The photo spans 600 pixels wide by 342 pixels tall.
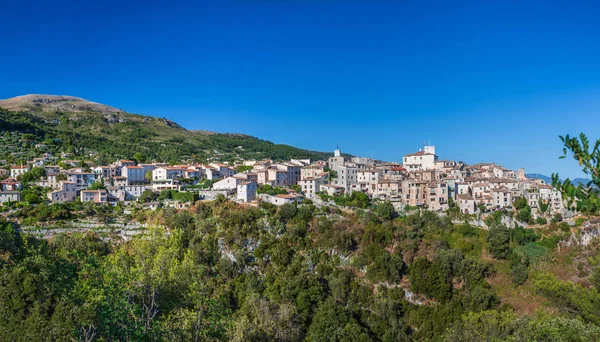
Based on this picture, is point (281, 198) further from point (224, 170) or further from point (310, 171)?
point (224, 170)

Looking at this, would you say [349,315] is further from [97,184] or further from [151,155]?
[151,155]

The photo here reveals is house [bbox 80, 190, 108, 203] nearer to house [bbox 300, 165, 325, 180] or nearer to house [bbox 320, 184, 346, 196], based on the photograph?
house [bbox 300, 165, 325, 180]

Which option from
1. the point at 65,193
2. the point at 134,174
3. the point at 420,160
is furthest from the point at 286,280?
the point at 134,174

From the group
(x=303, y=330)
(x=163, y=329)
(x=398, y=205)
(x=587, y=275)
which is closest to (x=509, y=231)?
(x=587, y=275)

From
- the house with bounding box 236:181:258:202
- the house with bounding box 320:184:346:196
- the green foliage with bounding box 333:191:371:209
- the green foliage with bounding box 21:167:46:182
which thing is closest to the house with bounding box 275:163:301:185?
the house with bounding box 320:184:346:196

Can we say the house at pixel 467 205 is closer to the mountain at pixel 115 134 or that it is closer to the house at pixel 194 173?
the house at pixel 194 173

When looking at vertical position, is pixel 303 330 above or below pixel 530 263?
below
